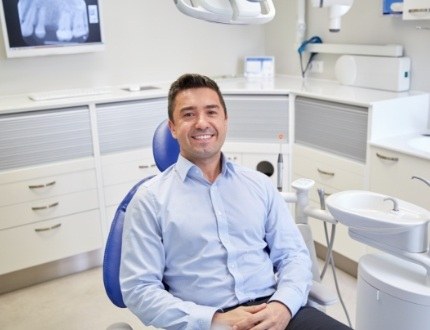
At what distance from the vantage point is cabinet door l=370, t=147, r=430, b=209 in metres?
2.24

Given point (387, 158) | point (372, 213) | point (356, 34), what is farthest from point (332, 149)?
point (372, 213)

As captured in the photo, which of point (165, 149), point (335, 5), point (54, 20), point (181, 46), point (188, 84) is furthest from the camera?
point (181, 46)

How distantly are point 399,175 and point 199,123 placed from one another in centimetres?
126

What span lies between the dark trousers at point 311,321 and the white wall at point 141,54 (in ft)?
7.20

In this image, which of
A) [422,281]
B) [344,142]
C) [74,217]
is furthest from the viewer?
[74,217]

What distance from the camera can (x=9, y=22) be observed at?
2.74m

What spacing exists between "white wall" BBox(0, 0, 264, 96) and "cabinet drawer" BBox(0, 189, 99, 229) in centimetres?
76

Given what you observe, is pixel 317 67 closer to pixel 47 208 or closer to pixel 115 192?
pixel 115 192

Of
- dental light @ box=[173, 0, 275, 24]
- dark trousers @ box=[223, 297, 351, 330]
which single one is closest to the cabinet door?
dark trousers @ box=[223, 297, 351, 330]

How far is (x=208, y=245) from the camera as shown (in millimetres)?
1504

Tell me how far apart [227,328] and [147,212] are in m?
0.41

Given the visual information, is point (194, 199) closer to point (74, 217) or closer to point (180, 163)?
point (180, 163)

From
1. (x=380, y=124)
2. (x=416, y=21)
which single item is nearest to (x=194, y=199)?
(x=380, y=124)

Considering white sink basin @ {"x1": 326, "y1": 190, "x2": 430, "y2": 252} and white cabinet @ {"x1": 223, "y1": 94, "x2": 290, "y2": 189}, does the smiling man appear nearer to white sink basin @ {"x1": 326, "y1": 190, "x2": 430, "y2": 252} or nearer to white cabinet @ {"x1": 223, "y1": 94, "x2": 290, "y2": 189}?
white sink basin @ {"x1": 326, "y1": 190, "x2": 430, "y2": 252}
